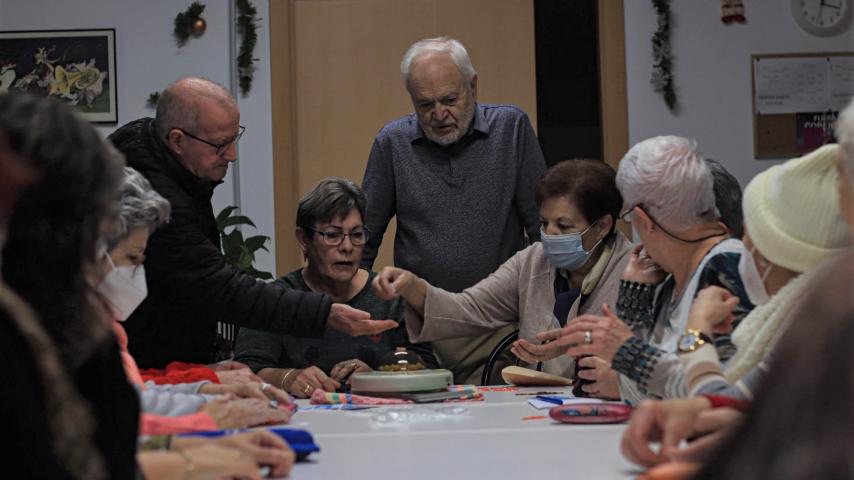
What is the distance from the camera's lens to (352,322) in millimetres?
3043

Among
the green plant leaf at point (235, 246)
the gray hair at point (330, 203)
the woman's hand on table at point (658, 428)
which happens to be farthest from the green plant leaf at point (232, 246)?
the woman's hand on table at point (658, 428)

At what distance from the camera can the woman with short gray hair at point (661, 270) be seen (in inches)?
84.2

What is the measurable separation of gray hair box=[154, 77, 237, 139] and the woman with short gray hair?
1215 mm

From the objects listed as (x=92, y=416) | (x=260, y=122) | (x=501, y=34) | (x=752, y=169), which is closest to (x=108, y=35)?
(x=260, y=122)

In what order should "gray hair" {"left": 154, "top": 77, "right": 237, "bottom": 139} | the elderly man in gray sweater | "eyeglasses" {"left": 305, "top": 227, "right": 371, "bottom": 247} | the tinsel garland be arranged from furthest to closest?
the tinsel garland → the elderly man in gray sweater → "eyeglasses" {"left": 305, "top": 227, "right": 371, "bottom": 247} → "gray hair" {"left": 154, "top": 77, "right": 237, "bottom": 139}

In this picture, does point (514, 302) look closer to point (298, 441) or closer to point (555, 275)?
point (555, 275)

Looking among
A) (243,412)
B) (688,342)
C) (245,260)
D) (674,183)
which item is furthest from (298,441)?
(245,260)

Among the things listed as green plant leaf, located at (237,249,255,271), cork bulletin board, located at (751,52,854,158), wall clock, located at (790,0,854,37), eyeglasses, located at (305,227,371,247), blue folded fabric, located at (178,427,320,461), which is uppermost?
wall clock, located at (790,0,854,37)

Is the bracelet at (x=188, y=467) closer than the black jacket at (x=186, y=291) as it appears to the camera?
Yes

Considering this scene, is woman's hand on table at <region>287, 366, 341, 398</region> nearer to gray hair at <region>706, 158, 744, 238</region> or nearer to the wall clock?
gray hair at <region>706, 158, 744, 238</region>

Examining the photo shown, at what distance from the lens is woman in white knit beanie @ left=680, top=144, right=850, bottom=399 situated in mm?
1716

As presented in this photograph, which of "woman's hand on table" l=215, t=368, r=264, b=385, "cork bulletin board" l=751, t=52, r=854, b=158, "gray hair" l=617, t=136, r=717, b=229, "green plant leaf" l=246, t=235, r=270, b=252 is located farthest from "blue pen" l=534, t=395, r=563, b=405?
"cork bulletin board" l=751, t=52, r=854, b=158

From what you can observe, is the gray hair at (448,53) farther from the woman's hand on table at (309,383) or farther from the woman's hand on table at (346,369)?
the woman's hand on table at (309,383)

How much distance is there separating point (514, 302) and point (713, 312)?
150 cm
